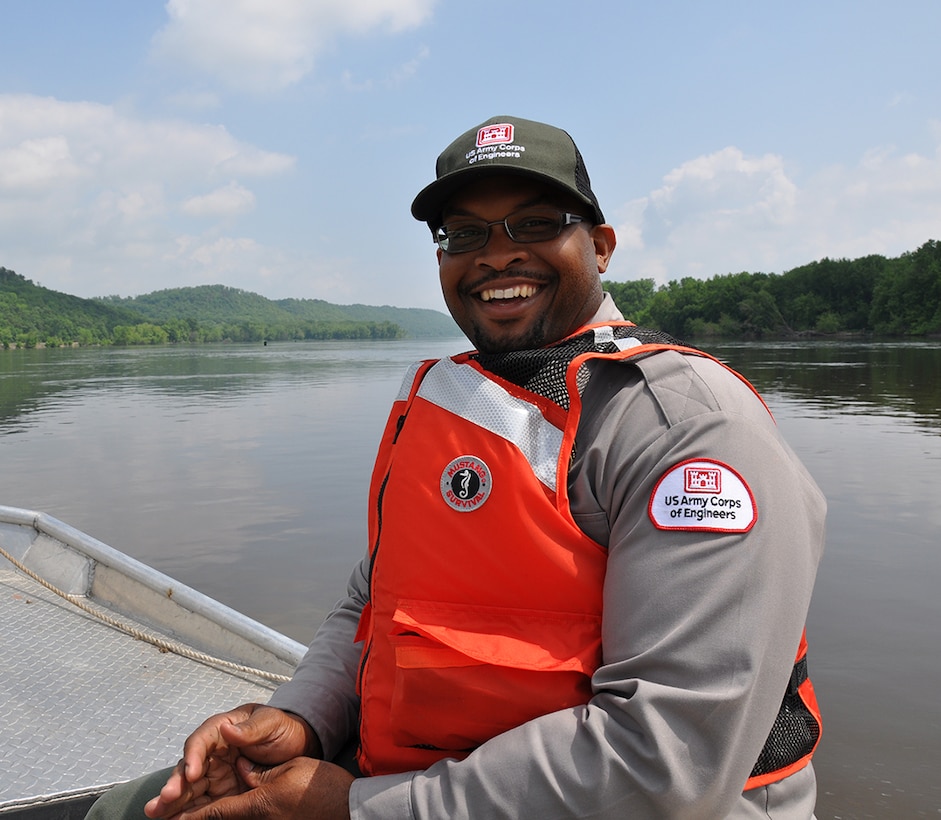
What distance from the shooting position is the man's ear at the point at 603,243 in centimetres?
185

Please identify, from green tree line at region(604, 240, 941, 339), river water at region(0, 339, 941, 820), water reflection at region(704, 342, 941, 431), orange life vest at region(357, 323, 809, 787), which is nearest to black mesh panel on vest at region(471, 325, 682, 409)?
orange life vest at region(357, 323, 809, 787)

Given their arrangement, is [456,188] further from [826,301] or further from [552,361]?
[826,301]

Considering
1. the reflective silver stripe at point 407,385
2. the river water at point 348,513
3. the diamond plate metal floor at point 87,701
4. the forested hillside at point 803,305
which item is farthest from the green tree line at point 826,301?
the reflective silver stripe at point 407,385

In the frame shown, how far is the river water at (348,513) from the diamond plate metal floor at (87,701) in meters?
2.55

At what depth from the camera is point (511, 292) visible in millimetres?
1783

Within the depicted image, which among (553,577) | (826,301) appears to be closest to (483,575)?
(553,577)

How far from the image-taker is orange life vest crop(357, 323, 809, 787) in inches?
55.3

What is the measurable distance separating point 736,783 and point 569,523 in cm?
49

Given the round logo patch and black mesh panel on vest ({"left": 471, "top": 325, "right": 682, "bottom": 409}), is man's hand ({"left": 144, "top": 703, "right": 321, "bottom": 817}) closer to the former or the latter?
the round logo patch

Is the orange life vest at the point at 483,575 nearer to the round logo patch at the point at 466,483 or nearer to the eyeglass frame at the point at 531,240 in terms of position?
the round logo patch at the point at 466,483

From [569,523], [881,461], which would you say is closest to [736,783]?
[569,523]

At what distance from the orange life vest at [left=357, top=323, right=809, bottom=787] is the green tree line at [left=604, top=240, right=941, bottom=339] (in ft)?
245

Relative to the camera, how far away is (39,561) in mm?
5344

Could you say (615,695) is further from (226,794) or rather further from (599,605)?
(226,794)
